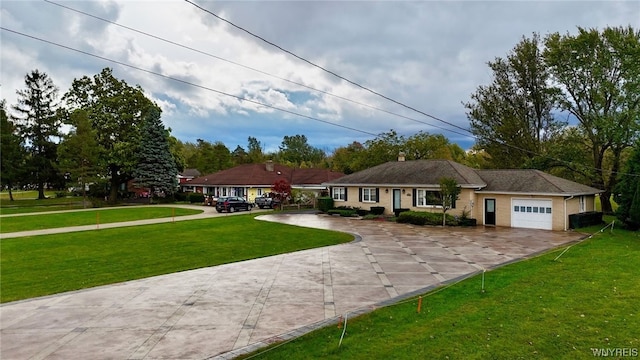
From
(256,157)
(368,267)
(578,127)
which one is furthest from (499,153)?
(256,157)

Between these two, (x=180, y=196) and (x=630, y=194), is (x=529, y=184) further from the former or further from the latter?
(x=180, y=196)

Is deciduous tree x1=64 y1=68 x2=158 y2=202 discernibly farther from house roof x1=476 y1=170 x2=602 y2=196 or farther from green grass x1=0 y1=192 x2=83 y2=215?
house roof x1=476 y1=170 x2=602 y2=196

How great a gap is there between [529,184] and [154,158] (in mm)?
41736

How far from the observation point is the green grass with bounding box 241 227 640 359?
6.30m

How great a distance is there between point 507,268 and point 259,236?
40.9ft

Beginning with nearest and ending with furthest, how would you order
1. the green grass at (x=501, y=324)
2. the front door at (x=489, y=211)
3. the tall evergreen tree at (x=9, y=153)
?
1. the green grass at (x=501, y=324)
2. the front door at (x=489, y=211)
3. the tall evergreen tree at (x=9, y=153)

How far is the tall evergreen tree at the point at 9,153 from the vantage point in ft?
140

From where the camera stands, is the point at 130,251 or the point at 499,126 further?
the point at 499,126

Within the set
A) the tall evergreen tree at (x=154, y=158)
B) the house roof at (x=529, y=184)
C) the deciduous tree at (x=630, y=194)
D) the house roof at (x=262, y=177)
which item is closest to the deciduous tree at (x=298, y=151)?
the house roof at (x=262, y=177)

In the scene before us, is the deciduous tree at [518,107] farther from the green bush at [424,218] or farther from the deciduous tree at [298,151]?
the deciduous tree at [298,151]

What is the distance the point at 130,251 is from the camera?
16.4 meters

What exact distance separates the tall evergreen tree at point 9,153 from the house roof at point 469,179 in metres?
38.1

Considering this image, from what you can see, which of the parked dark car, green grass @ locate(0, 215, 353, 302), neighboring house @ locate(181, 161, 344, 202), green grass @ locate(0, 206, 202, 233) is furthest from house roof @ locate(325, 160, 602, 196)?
green grass @ locate(0, 206, 202, 233)

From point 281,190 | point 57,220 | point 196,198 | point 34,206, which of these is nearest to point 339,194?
point 281,190
